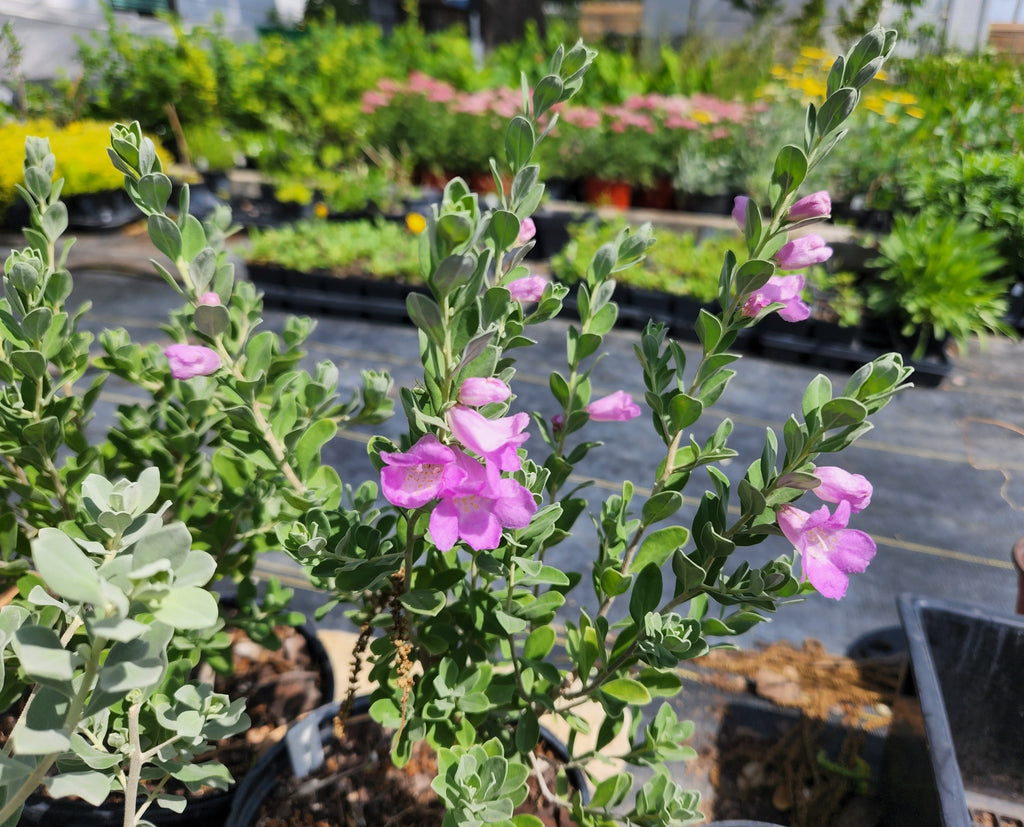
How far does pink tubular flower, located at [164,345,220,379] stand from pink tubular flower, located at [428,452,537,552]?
0.41 m

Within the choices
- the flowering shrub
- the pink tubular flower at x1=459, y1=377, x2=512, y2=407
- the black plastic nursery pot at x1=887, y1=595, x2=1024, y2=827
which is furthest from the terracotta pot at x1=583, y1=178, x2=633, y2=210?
Result: the pink tubular flower at x1=459, y1=377, x2=512, y2=407

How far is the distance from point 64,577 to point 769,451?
0.75 meters

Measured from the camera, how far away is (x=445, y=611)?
110cm

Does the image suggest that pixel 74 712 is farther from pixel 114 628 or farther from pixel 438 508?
pixel 438 508

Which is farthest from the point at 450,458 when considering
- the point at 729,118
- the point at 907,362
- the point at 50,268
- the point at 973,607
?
the point at 729,118

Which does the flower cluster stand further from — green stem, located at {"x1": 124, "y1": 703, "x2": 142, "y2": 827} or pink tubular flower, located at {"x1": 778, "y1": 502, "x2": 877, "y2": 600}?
green stem, located at {"x1": 124, "y1": 703, "x2": 142, "y2": 827}

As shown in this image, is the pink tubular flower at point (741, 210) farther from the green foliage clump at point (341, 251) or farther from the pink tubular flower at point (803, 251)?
the green foliage clump at point (341, 251)

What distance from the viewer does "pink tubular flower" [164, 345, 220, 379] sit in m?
0.93

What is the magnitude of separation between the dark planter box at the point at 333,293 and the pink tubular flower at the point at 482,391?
146 inches

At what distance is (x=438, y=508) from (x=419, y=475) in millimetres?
41

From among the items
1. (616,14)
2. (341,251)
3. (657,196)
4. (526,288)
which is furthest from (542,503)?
(616,14)

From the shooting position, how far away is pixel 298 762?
1.28 m

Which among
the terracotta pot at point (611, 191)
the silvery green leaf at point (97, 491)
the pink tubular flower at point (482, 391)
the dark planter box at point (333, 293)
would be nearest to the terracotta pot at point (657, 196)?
the terracotta pot at point (611, 191)

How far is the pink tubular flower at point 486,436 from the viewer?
71 centimetres
